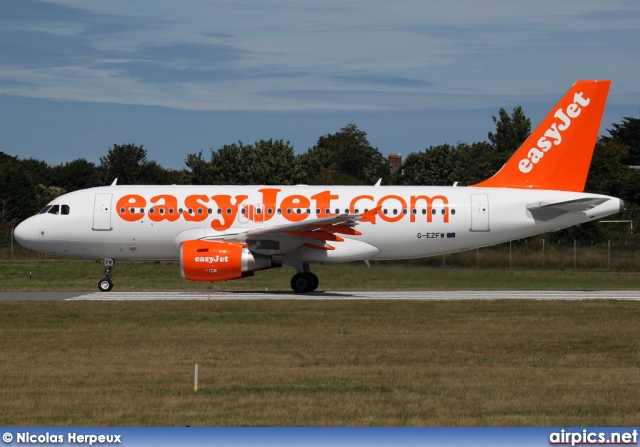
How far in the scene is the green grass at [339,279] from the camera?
110 ft

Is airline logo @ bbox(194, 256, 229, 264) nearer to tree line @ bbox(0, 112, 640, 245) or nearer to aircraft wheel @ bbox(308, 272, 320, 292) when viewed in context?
aircraft wheel @ bbox(308, 272, 320, 292)

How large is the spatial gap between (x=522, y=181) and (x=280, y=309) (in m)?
12.8

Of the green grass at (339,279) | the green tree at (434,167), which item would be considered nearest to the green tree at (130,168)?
the green tree at (434,167)

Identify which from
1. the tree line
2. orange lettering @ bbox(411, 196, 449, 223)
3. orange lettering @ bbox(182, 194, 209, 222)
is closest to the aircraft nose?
orange lettering @ bbox(182, 194, 209, 222)

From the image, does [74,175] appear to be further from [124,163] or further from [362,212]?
[362,212]

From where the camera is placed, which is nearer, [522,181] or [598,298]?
[598,298]

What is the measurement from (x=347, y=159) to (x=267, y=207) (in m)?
104

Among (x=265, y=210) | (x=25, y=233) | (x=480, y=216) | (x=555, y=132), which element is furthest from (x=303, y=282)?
(x=555, y=132)

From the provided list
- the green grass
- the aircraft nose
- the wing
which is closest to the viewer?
the green grass

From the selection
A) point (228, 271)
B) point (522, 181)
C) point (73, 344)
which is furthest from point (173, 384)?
point (522, 181)

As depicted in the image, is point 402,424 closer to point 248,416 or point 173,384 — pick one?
point 248,416

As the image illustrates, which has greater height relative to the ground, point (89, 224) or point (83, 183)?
point (83, 183)

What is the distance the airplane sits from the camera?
119ft

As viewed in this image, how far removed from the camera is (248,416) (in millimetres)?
13922
